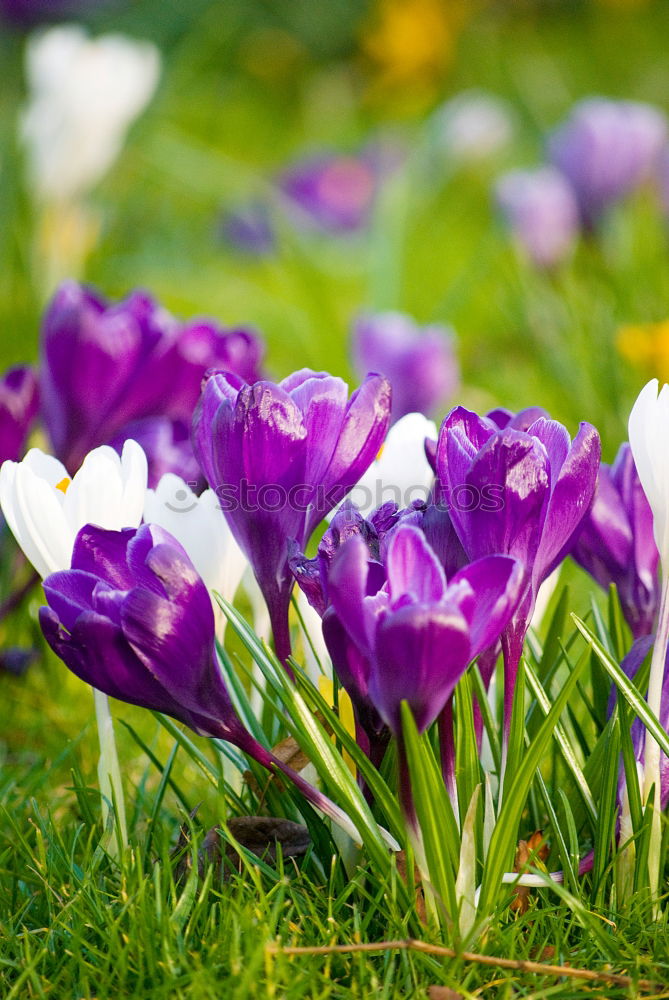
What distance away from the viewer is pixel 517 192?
206 centimetres

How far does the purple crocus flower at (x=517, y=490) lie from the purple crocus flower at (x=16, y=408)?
50 centimetres

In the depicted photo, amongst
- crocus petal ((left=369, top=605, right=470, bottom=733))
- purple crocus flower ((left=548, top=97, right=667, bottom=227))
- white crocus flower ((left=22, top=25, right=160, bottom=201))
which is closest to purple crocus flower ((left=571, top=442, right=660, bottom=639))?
crocus petal ((left=369, top=605, right=470, bottom=733))

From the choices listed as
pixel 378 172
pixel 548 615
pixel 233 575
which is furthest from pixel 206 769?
pixel 378 172

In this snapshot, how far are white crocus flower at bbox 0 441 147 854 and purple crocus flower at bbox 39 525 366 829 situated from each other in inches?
1.8

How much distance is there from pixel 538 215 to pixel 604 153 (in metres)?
0.27

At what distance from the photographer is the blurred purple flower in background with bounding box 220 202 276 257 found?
2951 millimetres

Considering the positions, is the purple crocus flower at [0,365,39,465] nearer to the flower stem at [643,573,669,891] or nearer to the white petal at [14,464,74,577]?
the white petal at [14,464,74,577]

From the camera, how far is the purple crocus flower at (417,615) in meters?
0.49

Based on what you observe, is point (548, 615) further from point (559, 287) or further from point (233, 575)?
point (559, 287)

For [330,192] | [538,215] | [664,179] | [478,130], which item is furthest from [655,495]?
A: [478,130]

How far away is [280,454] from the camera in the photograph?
1.93 ft

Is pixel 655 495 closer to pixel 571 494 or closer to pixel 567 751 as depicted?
pixel 571 494

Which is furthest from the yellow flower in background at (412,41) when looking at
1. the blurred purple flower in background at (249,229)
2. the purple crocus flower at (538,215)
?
the purple crocus flower at (538,215)

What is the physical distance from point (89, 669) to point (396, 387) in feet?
3.01
